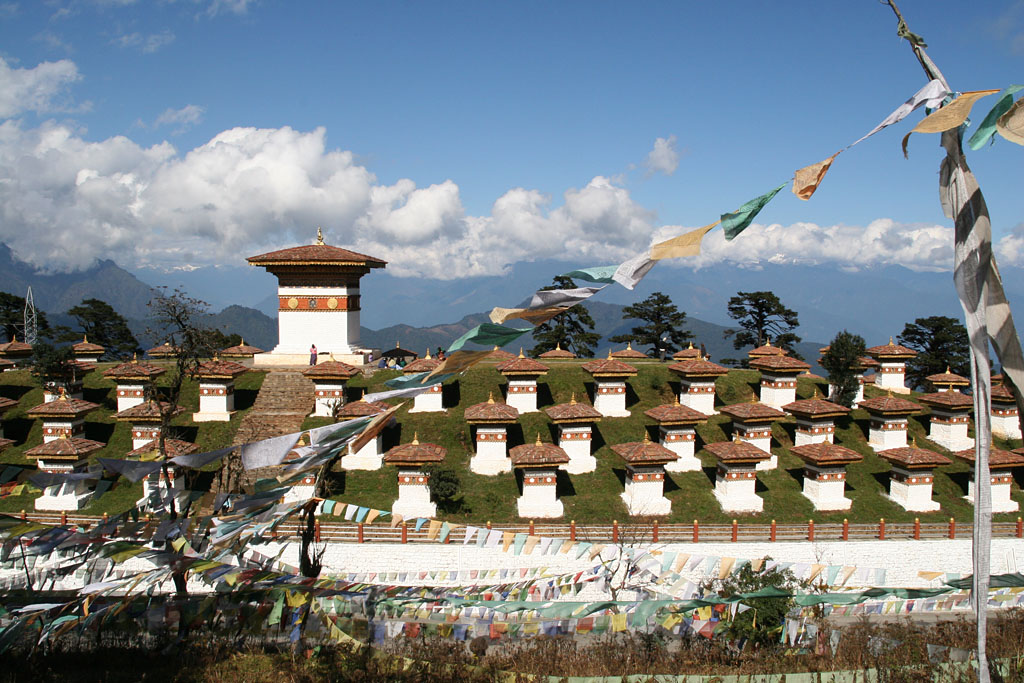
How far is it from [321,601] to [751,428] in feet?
43.2

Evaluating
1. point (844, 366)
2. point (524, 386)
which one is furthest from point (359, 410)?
point (844, 366)

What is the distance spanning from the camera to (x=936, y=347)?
108ft

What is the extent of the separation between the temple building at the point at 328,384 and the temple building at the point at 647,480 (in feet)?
28.3

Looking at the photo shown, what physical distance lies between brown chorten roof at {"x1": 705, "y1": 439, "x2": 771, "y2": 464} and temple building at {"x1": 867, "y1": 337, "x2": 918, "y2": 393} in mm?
10363

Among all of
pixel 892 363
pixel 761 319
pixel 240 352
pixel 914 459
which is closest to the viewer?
pixel 914 459

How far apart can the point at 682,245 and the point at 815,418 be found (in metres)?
15.5

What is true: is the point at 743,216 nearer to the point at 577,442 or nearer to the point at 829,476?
the point at 577,442

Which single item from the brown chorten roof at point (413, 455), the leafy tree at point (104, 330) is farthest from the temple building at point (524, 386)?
the leafy tree at point (104, 330)

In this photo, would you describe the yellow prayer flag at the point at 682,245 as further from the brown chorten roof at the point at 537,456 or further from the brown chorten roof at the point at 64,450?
the brown chorten roof at the point at 64,450

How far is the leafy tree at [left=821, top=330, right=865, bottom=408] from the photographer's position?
1988 cm

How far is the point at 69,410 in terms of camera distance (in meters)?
15.8

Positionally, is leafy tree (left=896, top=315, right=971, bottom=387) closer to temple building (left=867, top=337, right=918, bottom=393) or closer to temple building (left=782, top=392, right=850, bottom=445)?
temple building (left=867, top=337, right=918, bottom=393)

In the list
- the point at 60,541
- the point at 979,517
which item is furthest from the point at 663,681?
the point at 60,541

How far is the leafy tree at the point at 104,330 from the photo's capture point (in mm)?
34375
